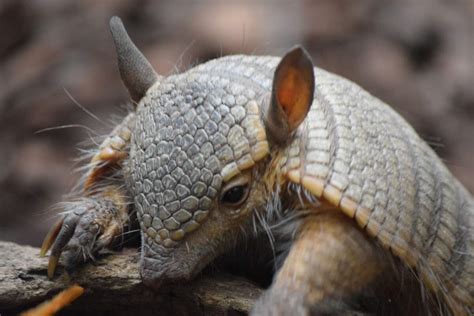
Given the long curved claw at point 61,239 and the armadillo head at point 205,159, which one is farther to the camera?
the long curved claw at point 61,239

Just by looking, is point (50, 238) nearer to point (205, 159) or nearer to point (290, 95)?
point (205, 159)

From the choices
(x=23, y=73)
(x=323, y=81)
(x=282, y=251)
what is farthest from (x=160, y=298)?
(x=23, y=73)

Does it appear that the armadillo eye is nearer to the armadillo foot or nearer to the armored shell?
the armored shell

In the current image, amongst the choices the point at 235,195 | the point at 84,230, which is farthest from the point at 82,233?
the point at 235,195

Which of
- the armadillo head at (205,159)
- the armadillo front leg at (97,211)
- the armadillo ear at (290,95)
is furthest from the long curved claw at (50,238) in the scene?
the armadillo ear at (290,95)

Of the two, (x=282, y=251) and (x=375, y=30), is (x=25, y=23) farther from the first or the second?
(x=282, y=251)

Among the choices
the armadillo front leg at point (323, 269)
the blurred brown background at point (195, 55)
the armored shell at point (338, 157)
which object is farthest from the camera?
the blurred brown background at point (195, 55)

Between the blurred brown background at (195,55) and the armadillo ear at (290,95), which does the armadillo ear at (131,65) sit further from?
the blurred brown background at (195,55)

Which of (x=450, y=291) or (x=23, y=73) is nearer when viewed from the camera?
(x=450, y=291)
